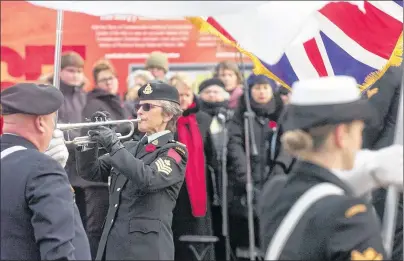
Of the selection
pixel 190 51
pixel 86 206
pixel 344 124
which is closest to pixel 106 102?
pixel 86 206

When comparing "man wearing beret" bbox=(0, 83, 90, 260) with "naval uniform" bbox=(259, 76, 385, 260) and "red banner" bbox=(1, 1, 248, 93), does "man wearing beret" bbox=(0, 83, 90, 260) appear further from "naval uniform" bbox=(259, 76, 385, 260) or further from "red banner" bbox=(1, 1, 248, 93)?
"red banner" bbox=(1, 1, 248, 93)

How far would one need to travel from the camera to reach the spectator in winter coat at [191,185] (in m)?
Result: 9.52

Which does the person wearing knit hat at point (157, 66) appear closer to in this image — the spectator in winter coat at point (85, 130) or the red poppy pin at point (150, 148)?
the spectator in winter coat at point (85, 130)

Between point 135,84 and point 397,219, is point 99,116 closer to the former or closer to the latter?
point 397,219

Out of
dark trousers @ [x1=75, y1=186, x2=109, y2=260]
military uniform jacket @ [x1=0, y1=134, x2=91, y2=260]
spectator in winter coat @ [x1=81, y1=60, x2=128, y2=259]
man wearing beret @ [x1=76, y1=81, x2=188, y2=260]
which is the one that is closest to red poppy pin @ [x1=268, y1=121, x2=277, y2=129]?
spectator in winter coat @ [x1=81, y1=60, x2=128, y2=259]

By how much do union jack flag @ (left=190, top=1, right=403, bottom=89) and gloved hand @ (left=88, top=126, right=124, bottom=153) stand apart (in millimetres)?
949

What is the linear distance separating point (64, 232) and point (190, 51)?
9281mm

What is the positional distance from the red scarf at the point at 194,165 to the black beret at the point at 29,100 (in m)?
4.24

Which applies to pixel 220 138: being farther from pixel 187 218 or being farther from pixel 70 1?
pixel 70 1

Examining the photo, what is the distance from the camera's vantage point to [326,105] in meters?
4.15

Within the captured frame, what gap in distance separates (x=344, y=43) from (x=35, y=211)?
9.14 feet

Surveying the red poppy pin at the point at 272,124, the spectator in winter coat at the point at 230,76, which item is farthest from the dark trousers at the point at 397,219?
the spectator in winter coat at the point at 230,76

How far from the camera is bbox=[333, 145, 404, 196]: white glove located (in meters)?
4.38

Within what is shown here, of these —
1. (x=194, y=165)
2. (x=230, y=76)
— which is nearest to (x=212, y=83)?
(x=230, y=76)
